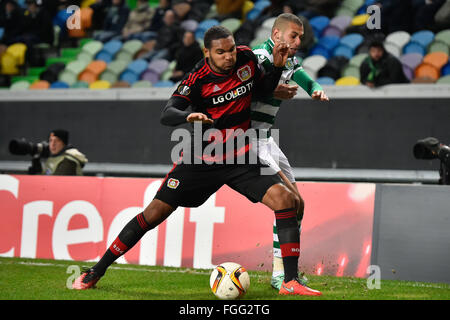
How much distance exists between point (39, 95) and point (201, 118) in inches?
332

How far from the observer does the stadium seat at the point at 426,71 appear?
10753 mm

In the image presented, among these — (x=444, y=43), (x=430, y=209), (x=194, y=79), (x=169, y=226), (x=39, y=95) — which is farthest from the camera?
(x=39, y=95)

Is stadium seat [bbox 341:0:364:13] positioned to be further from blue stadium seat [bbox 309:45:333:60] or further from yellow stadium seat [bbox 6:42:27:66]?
yellow stadium seat [bbox 6:42:27:66]

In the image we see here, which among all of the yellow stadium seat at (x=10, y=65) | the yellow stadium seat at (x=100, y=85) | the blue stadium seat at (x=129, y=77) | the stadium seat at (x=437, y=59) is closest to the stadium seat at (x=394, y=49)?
the stadium seat at (x=437, y=59)

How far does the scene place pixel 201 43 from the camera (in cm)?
1342

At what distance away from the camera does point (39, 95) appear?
12711 mm

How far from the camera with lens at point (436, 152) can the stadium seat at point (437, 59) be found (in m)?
3.83

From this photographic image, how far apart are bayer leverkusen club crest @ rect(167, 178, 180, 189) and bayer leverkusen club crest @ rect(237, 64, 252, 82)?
3.22 feet

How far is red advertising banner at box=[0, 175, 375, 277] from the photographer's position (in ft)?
24.3

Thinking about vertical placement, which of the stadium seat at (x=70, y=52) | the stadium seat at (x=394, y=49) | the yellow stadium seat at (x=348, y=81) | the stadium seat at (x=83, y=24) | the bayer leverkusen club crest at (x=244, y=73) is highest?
the stadium seat at (x=83, y=24)

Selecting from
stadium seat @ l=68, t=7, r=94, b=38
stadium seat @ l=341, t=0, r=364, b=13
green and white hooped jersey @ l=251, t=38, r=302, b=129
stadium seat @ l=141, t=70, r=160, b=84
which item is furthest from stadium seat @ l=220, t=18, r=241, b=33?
green and white hooped jersey @ l=251, t=38, r=302, b=129

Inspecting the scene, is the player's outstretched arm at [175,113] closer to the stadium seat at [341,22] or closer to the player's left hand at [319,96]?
the player's left hand at [319,96]
